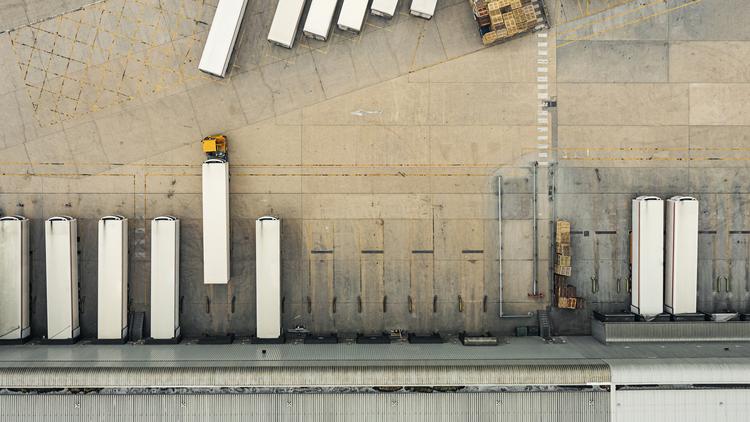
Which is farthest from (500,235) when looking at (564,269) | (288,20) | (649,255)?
(288,20)

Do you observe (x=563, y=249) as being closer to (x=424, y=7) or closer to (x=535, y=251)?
(x=535, y=251)

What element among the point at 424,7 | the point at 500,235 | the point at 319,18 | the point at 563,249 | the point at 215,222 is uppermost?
the point at 424,7

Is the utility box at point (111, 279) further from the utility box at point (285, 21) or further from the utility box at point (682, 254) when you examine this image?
the utility box at point (682, 254)

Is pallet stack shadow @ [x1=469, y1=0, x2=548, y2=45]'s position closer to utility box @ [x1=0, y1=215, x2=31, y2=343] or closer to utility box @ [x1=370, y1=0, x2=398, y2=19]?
utility box @ [x1=370, y1=0, x2=398, y2=19]

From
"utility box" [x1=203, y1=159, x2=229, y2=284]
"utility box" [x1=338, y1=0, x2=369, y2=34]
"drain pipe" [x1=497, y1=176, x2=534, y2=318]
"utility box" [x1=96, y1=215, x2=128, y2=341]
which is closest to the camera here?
"utility box" [x1=96, y1=215, x2=128, y2=341]

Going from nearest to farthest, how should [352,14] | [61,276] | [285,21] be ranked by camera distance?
1. [61,276]
2. [285,21]
3. [352,14]

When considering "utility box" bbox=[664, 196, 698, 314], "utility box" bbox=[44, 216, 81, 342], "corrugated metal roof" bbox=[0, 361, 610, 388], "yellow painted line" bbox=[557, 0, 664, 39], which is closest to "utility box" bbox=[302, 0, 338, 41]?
"yellow painted line" bbox=[557, 0, 664, 39]
